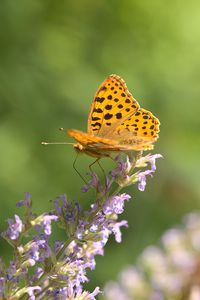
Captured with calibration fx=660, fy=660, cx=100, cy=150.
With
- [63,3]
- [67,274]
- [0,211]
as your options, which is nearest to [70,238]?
[67,274]

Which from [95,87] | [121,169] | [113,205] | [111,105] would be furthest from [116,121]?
[95,87]

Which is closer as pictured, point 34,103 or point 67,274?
point 67,274

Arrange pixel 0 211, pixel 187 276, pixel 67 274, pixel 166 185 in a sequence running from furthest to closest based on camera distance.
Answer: pixel 166 185
pixel 0 211
pixel 187 276
pixel 67 274

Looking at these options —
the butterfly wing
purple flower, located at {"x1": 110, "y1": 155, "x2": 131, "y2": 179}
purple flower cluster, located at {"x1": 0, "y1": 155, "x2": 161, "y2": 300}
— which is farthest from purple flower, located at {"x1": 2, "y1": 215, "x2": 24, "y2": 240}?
the butterfly wing

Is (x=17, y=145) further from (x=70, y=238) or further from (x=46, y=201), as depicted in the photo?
(x=70, y=238)

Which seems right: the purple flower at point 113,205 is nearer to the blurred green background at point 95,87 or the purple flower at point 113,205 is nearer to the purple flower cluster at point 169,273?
the purple flower cluster at point 169,273

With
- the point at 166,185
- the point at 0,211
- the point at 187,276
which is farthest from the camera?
the point at 166,185
